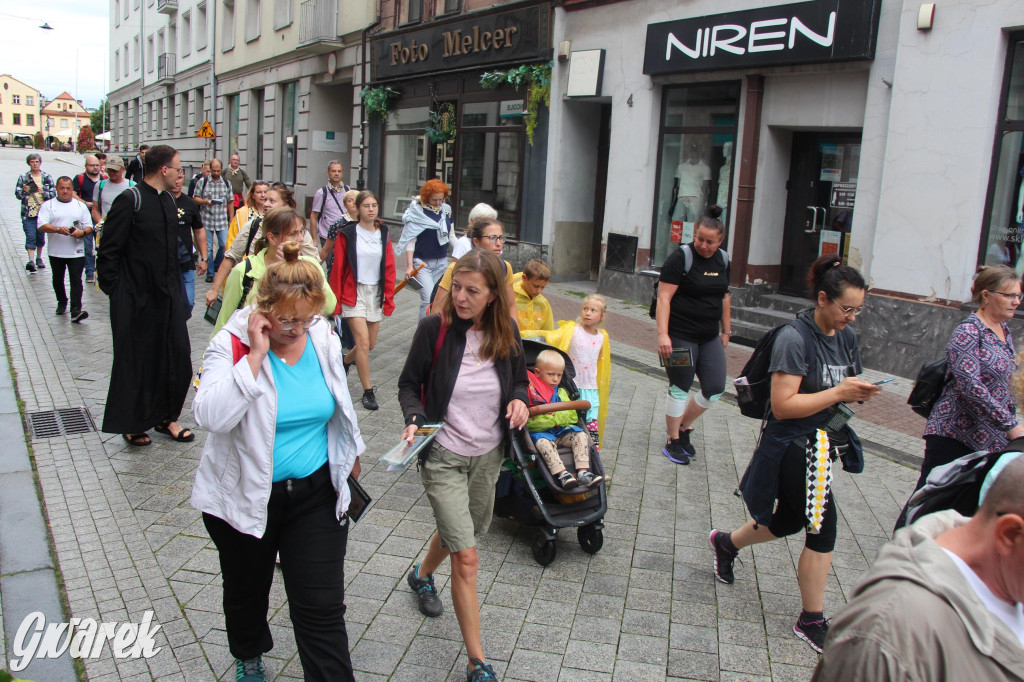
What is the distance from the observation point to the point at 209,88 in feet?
104

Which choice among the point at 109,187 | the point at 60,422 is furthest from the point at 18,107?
the point at 60,422

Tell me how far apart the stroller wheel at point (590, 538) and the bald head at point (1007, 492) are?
9.93 ft

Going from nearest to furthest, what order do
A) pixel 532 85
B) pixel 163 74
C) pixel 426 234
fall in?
Answer: pixel 426 234 < pixel 532 85 < pixel 163 74

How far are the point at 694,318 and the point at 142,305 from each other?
3.80 metres

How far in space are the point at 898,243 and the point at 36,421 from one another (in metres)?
8.44

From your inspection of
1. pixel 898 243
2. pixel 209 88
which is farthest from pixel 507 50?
pixel 209 88

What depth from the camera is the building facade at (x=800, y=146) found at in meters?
8.55

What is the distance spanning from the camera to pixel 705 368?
238 inches

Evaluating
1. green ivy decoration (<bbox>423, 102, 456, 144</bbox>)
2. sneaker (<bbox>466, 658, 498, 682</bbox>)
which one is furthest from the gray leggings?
green ivy decoration (<bbox>423, 102, 456, 144</bbox>)

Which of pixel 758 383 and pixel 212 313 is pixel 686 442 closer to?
pixel 758 383

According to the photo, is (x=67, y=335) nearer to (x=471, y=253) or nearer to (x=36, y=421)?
(x=36, y=421)

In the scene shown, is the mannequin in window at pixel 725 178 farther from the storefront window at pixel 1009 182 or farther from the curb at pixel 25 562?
the curb at pixel 25 562

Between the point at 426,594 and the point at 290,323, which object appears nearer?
the point at 290,323

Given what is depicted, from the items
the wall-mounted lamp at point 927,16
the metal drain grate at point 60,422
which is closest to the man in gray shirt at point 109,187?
the metal drain grate at point 60,422
